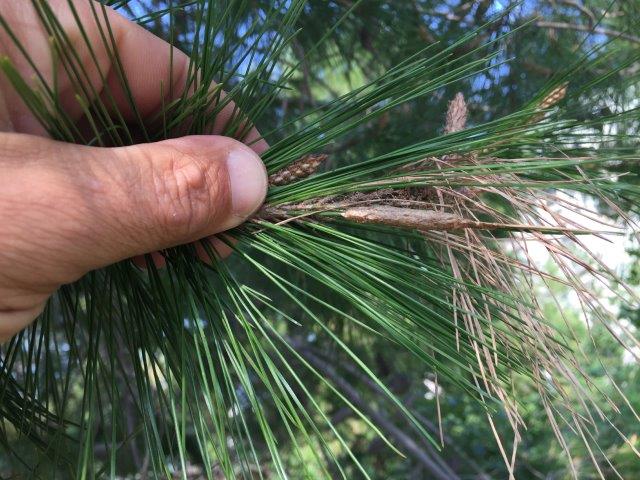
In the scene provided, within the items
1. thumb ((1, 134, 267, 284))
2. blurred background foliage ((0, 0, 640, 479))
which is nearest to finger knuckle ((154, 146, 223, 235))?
thumb ((1, 134, 267, 284))

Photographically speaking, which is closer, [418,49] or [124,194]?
[124,194]

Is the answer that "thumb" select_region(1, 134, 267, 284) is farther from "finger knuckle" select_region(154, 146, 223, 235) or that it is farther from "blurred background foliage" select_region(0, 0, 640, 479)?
"blurred background foliage" select_region(0, 0, 640, 479)

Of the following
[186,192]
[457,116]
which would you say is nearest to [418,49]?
[457,116]

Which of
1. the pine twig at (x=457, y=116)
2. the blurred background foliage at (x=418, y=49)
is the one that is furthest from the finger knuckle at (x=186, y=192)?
the blurred background foliage at (x=418, y=49)

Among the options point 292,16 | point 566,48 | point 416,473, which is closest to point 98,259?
point 292,16

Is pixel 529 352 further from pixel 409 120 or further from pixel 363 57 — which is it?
pixel 363 57

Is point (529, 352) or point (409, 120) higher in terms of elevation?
point (409, 120)

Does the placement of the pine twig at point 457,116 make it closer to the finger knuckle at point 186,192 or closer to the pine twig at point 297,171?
the pine twig at point 297,171

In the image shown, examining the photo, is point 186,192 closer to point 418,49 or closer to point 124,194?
point 124,194
